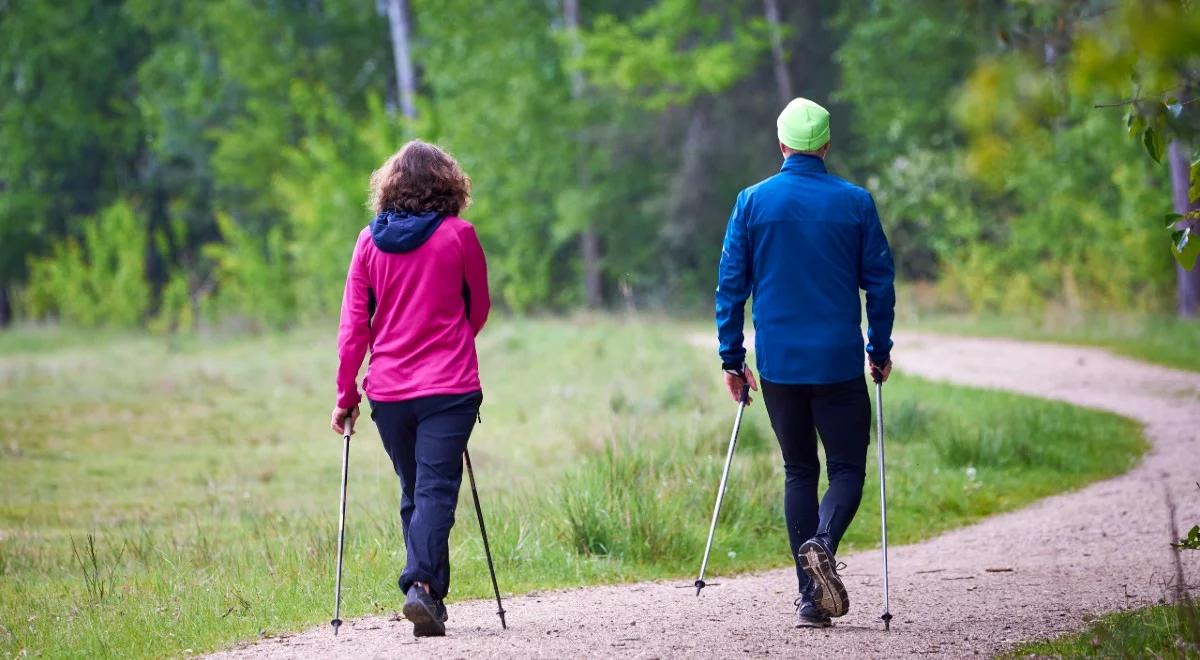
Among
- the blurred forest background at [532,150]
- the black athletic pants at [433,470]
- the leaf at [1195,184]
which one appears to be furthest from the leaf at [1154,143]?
the blurred forest background at [532,150]

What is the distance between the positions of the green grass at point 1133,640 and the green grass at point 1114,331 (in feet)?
39.2

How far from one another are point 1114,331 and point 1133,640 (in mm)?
17038

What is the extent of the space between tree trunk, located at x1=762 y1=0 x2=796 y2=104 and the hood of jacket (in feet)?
96.0

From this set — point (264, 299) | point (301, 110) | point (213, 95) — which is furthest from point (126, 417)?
point (213, 95)

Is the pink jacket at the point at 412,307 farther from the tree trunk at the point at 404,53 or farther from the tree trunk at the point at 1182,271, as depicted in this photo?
the tree trunk at the point at 404,53

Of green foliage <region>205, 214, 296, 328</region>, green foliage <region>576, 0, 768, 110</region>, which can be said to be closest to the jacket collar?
green foliage <region>576, 0, 768, 110</region>

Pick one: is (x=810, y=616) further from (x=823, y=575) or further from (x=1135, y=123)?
(x=1135, y=123)

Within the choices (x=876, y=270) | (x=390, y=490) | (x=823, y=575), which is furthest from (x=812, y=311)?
(x=390, y=490)

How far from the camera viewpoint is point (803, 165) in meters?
6.11

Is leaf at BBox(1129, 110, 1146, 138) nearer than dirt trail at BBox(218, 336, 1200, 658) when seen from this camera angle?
Yes

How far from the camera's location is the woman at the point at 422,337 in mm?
5953

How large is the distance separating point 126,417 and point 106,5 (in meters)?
31.5

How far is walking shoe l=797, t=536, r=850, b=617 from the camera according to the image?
593cm

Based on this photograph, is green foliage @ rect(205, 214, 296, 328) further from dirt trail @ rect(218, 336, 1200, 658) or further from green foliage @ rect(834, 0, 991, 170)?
dirt trail @ rect(218, 336, 1200, 658)
